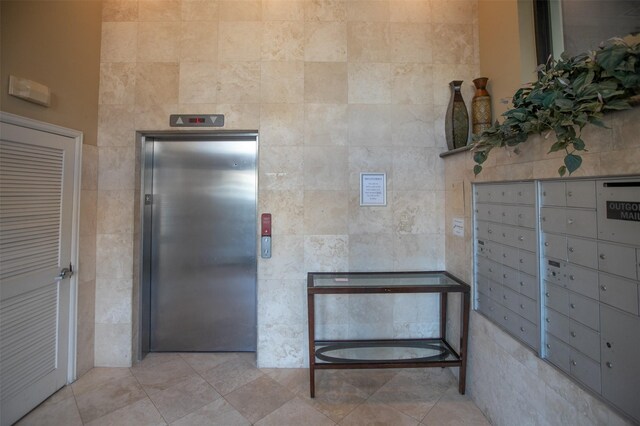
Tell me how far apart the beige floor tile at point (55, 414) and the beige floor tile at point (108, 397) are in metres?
0.04

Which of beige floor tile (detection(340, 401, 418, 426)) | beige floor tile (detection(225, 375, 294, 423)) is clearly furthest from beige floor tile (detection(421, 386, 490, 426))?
Result: beige floor tile (detection(225, 375, 294, 423))

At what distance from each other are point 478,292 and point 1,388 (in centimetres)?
334

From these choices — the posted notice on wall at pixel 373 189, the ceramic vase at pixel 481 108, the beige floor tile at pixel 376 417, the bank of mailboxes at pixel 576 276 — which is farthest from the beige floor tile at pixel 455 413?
the ceramic vase at pixel 481 108

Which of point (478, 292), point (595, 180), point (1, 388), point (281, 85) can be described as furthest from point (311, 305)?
point (1, 388)

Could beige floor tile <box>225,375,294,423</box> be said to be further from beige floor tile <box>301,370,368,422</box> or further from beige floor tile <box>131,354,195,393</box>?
beige floor tile <box>131,354,195,393</box>

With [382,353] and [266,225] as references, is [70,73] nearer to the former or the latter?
[266,225]

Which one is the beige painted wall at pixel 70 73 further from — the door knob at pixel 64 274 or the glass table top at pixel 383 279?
the glass table top at pixel 383 279

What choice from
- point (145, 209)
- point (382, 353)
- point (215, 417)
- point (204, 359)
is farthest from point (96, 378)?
point (382, 353)

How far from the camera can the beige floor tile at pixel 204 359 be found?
2361mm

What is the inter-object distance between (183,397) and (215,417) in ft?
1.21

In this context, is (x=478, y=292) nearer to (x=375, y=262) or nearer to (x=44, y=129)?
(x=375, y=262)

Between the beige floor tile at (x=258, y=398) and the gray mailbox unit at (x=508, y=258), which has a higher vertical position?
the gray mailbox unit at (x=508, y=258)

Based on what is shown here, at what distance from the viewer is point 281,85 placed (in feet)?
7.83

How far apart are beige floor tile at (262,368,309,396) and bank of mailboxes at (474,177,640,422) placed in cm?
155
